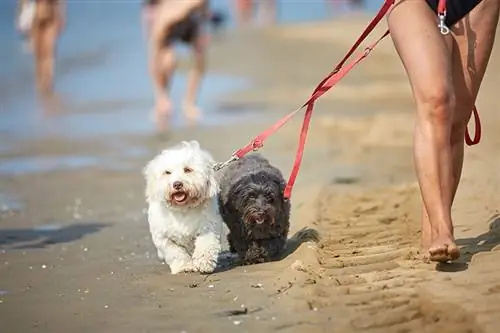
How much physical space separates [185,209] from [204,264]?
34 centimetres

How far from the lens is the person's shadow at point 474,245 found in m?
5.38

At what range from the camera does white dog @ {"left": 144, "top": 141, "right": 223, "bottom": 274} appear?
6016 millimetres

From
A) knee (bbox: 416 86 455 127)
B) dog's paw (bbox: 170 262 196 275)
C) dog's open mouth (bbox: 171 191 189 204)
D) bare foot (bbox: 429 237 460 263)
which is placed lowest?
dog's paw (bbox: 170 262 196 275)

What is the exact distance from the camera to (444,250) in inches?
203

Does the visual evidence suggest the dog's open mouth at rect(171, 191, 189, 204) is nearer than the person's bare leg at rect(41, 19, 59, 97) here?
Yes

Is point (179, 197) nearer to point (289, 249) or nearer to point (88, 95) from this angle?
point (289, 249)

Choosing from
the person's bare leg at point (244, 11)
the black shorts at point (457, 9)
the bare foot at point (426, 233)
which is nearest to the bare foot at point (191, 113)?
the bare foot at point (426, 233)

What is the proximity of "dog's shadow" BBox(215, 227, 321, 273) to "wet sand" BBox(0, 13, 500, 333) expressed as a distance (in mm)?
54

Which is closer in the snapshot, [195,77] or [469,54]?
[469,54]

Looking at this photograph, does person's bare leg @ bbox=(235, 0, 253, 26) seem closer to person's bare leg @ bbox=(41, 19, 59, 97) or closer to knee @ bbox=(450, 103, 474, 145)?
person's bare leg @ bbox=(41, 19, 59, 97)

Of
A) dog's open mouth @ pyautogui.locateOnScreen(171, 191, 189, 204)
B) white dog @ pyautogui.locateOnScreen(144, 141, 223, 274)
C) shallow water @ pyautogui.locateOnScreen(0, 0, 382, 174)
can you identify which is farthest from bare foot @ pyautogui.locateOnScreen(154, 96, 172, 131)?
dog's open mouth @ pyautogui.locateOnScreen(171, 191, 189, 204)

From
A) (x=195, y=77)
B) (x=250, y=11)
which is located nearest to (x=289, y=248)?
(x=195, y=77)

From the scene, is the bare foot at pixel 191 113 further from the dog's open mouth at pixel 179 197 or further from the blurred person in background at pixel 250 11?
the blurred person in background at pixel 250 11

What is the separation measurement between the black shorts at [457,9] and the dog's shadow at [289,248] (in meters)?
1.69
